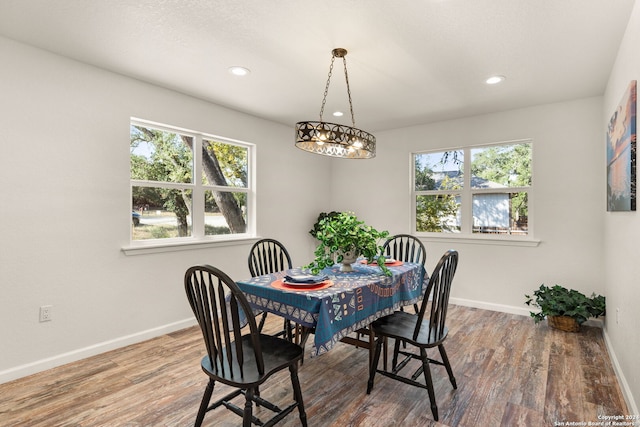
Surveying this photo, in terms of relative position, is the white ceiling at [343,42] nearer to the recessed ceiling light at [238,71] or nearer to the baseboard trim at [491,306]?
the recessed ceiling light at [238,71]

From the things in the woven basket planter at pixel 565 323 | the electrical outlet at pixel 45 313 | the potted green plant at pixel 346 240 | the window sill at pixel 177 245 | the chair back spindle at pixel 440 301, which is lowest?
the woven basket planter at pixel 565 323

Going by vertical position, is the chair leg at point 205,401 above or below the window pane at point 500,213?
below

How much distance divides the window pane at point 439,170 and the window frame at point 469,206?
50 mm

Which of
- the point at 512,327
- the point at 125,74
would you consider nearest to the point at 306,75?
the point at 125,74

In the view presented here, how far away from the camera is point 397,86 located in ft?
11.1

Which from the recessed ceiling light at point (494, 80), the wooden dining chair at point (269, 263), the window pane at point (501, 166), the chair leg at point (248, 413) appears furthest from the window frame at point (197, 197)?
the window pane at point (501, 166)

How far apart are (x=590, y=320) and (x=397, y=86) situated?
3201mm

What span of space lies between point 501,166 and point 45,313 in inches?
193

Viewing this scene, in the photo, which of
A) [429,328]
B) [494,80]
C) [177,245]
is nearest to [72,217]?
[177,245]

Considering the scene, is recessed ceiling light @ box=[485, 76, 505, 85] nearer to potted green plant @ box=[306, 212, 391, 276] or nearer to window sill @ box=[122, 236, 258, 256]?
potted green plant @ box=[306, 212, 391, 276]

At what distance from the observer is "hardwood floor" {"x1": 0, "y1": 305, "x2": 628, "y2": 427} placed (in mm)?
2068

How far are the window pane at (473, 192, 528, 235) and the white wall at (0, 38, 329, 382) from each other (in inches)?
139

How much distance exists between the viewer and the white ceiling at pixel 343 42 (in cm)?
212

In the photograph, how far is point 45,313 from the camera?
2.70 meters
